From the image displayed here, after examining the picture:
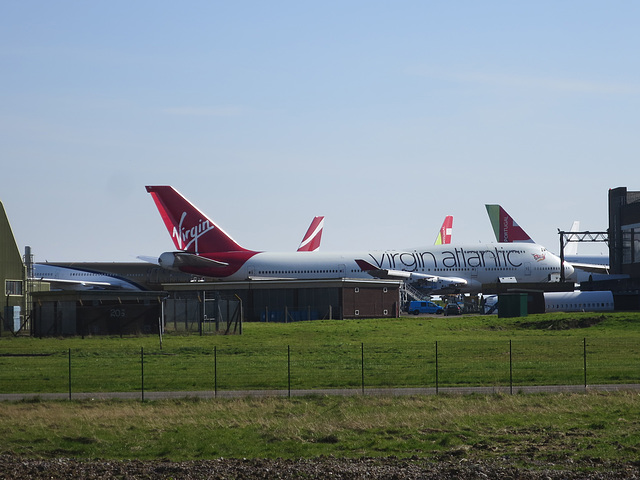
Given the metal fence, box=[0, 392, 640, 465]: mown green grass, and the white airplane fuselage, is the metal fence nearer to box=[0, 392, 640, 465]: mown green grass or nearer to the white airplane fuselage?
box=[0, 392, 640, 465]: mown green grass

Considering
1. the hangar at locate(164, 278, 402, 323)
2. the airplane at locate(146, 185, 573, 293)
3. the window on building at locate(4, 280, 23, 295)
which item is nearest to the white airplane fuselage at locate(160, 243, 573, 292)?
the airplane at locate(146, 185, 573, 293)

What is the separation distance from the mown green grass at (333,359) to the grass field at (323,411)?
9 centimetres

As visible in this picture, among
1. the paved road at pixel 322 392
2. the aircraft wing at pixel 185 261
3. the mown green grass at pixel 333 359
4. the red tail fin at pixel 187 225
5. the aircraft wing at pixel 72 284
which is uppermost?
the red tail fin at pixel 187 225

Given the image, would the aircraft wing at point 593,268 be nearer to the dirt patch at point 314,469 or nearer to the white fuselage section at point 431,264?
the white fuselage section at point 431,264

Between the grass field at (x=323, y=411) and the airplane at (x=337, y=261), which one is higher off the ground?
the airplane at (x=337, y=261)

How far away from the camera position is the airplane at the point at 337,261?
92375 mm

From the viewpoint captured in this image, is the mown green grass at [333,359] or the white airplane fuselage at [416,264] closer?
the mown green grass at [333,359]

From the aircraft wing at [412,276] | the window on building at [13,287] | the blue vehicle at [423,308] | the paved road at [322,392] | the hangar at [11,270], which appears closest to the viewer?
the paved road at [322,392]

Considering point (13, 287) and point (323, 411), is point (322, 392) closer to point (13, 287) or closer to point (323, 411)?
point (323, 411)

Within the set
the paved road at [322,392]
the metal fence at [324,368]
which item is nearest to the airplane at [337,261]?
the metal fence at [324,368]

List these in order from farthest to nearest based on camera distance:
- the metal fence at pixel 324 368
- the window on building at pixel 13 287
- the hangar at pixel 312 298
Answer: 1. the hangar at pixel 312 298
2. the window on building at pixel 13 287
3. the metal fence at pixel 324 368

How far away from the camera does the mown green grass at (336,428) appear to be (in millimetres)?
18953

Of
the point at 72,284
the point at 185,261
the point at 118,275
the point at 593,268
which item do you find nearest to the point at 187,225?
the point at 185,261

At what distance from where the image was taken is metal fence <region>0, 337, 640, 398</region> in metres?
29.1
